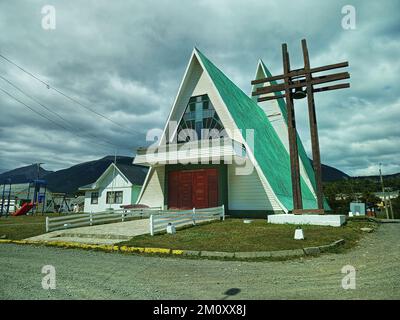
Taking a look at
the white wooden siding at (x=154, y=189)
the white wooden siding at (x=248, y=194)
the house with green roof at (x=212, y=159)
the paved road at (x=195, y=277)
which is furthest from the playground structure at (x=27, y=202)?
the paved road at (x=195, y=277)

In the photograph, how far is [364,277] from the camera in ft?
18.3

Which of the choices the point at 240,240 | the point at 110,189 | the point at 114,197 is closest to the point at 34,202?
the point at 110,189

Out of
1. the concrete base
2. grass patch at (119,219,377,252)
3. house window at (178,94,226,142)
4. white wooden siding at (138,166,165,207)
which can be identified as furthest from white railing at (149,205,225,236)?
house window at (178,94,226,142)

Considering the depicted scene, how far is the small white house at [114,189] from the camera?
3412 cm

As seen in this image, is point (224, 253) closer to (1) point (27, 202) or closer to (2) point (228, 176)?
(2) point (228, 176)

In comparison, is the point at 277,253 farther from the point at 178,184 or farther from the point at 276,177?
the point at 178,184

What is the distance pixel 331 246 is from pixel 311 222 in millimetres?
4655

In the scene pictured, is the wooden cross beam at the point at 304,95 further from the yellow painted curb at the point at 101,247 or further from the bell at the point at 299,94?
the yellow painted curb at the point at 101,247

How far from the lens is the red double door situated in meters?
18.7

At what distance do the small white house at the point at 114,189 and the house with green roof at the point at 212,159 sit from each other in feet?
45.5

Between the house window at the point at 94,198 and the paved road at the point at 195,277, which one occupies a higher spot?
the house window at the point at 94,198

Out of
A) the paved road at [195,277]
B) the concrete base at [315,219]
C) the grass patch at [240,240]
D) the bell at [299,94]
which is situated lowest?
the paved road at [195,277]

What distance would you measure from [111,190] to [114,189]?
55 centimetres
